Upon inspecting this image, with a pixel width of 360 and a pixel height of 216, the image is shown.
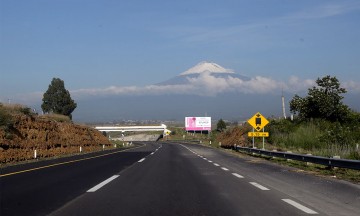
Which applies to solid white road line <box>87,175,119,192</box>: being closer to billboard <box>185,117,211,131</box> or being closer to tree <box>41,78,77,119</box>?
tree <box>41,78,77,119</box>

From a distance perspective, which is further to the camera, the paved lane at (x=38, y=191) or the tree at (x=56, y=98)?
the tree at (x=56, y=98)

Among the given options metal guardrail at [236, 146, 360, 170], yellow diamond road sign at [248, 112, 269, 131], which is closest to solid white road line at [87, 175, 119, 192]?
metal guardrail at [236, 146, 360, 170]

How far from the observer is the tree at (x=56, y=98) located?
81625 millimetres

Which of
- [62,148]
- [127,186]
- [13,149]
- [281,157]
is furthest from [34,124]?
[127,186]

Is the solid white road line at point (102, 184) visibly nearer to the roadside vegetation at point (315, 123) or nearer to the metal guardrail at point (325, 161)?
the metal guardrail at point (325, 161)

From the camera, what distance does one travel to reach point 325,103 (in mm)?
50688

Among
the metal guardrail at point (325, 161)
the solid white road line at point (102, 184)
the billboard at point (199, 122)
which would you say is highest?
the billboard at point (199, 122)

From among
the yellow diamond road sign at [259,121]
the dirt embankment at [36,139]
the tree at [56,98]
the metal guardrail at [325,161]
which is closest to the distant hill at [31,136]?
the dirt embankment at [36,139]

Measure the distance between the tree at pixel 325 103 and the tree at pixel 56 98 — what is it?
43.6 m

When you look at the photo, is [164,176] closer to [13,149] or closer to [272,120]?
[13,149]

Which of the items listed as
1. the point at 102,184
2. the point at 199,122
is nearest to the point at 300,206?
the point at 102,184

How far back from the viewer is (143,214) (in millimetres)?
9156

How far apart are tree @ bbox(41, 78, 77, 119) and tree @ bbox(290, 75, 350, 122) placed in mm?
43595

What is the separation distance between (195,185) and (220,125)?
5074 inches
